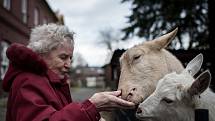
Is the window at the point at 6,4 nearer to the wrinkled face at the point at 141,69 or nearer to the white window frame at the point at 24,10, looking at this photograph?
the white window frame at the point at 24,10

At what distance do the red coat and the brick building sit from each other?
21217 mm

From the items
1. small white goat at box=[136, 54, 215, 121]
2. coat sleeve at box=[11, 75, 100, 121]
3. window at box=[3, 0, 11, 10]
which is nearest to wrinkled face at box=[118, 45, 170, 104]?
small white goat at box=[136, 54, 215, 121]

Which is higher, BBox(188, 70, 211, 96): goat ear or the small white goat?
BBox(188, 70, 211, 96): goat ear

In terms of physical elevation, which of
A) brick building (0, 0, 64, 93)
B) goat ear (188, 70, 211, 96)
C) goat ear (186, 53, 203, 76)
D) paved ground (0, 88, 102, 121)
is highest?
brick building (0, 0, 64, 93)

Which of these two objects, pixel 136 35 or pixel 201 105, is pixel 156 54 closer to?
pixel 201 105

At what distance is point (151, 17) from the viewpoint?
60.9 feet

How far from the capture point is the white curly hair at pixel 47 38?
3.40 m

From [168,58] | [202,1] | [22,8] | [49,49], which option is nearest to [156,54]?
[168,58]

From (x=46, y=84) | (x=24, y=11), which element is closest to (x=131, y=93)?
(x=46, y=84)

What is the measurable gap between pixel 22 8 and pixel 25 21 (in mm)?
1370

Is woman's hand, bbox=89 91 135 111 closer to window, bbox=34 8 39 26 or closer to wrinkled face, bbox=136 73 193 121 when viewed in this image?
wrinkled face, bbox=136 73 193 121

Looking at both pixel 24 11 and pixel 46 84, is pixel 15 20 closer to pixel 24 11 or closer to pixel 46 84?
pixel 24 11

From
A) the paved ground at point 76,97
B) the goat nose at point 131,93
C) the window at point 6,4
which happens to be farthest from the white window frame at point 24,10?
the goat nose at point 131,93

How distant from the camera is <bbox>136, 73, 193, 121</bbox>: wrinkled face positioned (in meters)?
3.51
